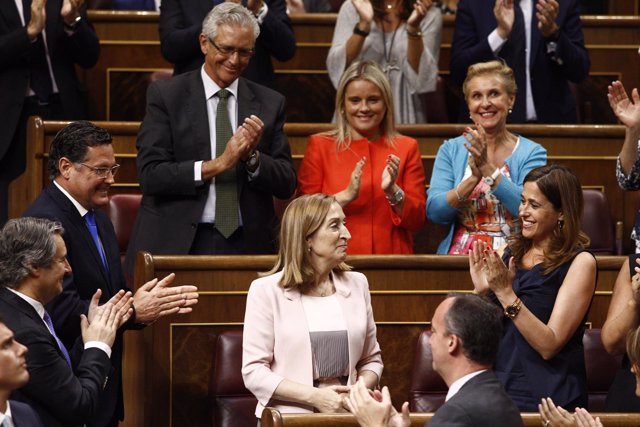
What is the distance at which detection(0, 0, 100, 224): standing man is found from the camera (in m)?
4.25

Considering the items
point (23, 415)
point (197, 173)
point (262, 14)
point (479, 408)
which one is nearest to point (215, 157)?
point (197, 173)

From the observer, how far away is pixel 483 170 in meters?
3.44

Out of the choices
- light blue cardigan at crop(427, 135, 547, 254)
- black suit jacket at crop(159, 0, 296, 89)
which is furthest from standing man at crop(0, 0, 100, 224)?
light blue cardigan at crop(427, 135, 547, 254)

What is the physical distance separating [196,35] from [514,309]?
158 cm

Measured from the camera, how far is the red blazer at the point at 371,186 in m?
3.59

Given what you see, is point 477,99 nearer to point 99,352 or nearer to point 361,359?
point 361,359

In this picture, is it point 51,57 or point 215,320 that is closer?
point 215,320

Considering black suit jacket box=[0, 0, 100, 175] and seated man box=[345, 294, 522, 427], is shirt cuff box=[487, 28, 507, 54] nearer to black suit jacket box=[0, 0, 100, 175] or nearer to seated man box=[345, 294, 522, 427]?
black suit jacket box=[0, 0, 100, 175]

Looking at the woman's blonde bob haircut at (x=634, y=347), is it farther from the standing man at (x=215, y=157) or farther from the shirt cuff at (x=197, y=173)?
the shirt cuff at (x=197, y=173)

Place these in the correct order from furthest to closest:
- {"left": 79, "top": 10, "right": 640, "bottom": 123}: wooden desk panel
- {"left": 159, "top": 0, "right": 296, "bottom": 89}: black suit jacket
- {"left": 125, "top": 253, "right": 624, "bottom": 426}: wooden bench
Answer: {"left": 79, "top": 10, "right": 640, "bottom": 123}: wooden desk panel < {"left": 159, "top": 0, "right": 296, "bottom": 89}: black suit jacket < {"left": 125, "top": 253, "right": 624, "bottom": 426}: wooden bench

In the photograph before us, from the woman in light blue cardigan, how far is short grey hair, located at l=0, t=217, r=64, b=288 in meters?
1.28

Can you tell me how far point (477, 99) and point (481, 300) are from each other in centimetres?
143

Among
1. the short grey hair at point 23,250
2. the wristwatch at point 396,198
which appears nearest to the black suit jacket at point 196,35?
the wristwatch at point 396,198

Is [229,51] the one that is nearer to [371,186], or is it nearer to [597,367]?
[371,186]
